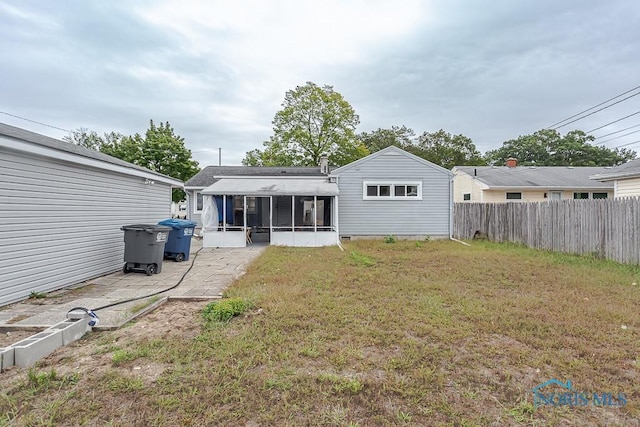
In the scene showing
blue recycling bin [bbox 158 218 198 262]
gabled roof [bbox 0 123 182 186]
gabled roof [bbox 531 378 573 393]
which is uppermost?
gabled roof [bbox 0 123 182 186]

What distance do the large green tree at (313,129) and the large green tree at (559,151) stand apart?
29.4 m

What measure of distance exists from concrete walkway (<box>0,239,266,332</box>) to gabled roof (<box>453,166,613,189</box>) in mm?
17723

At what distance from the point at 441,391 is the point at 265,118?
93.9 ft

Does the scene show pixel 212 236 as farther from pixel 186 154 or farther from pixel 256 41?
pixel 186 154

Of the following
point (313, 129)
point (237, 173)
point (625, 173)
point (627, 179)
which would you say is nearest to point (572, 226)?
point (625, 173)

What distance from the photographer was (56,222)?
5746mm

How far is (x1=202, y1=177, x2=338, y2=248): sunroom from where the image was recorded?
1238 centimetres

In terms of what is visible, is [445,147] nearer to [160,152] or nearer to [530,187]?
[530,187]

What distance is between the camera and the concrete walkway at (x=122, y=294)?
4125 millimetres

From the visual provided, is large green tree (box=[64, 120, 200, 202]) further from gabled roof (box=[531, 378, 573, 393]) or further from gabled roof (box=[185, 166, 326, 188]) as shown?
gabled roof (box=[531, 378, 573, 393])

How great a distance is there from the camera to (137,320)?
414 centimetres

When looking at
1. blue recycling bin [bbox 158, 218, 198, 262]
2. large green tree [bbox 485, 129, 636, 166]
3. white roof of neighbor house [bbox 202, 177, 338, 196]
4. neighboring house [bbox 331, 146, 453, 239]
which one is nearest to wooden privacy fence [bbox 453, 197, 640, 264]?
neighboring house [bbox 331, 146, 453, 239]

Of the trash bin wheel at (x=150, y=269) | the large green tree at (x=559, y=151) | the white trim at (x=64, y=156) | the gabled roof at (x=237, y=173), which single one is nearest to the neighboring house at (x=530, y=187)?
the gabled roof at (x=237, y=173)

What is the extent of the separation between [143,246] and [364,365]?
6.32 meters
